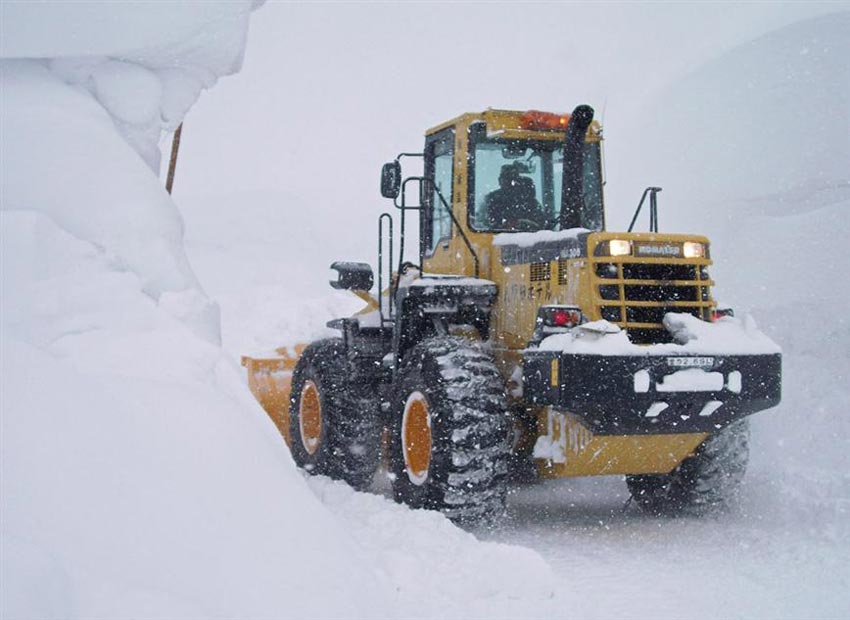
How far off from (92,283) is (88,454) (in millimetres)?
1045

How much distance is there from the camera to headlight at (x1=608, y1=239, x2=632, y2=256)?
6.35 meters

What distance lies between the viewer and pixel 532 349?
613 cm

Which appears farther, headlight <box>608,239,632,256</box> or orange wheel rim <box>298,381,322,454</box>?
orange wheel rim <box>298,381,322,454</box>

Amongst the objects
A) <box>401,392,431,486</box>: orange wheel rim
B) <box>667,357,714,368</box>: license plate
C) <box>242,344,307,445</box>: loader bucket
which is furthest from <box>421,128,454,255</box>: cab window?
<box>242,344,307,445</box>: loader bucket

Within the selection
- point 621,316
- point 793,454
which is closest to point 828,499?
point 793,454

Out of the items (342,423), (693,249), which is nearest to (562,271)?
(693,249)

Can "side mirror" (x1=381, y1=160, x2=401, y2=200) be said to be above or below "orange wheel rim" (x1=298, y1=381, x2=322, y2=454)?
above

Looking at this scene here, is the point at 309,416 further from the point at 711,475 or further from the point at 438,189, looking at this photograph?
the point at 711,475

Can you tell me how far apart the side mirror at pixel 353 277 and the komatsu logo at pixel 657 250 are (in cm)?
288

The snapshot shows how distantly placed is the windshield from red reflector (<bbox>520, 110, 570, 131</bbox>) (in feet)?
0.42

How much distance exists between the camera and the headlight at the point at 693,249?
6576 millimetres

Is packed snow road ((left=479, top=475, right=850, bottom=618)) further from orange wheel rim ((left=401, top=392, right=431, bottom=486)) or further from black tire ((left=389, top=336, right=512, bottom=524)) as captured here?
orange wheel rim ((left=401, top=392, right=431, bottom=486))

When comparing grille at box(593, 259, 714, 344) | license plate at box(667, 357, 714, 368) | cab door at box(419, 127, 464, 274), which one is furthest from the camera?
cab door at box(419, 127, 464, 274)

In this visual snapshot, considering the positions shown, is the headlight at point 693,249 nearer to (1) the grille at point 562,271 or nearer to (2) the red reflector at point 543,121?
(1) the grille at point 562,271
